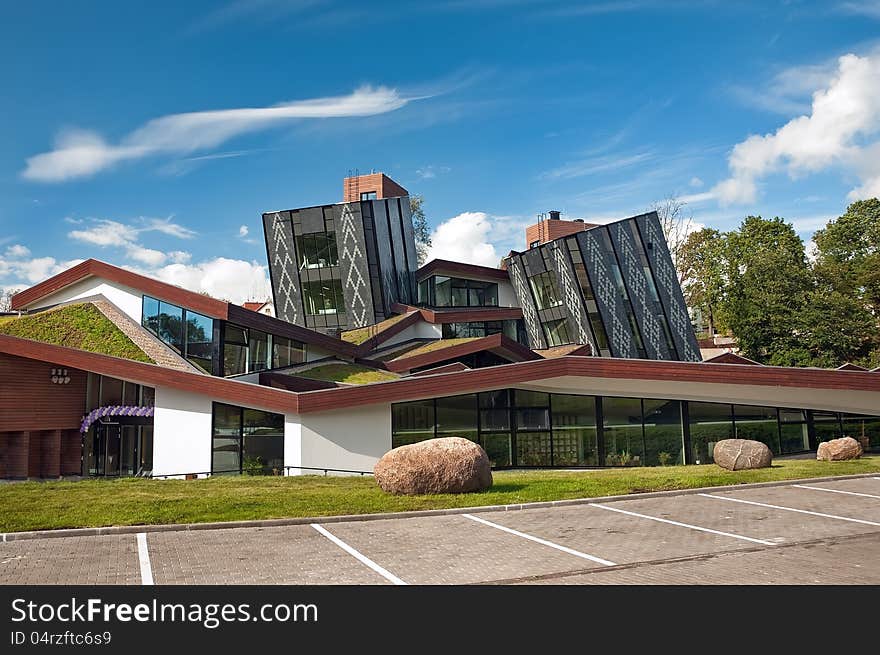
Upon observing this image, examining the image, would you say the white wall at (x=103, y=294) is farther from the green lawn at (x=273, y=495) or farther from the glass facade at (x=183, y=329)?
the green lawn at (x=273, y=495)

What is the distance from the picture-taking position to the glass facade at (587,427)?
25391 millimetres

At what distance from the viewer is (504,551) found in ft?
36.1

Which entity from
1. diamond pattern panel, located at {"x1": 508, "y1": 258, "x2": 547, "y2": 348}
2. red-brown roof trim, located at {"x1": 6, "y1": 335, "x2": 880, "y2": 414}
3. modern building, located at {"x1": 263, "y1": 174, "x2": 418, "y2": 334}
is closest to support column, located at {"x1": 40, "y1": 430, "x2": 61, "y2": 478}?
red-brown roof trim, located at {"x1": 6, "y1": 335, "x2": 880, "y2": 414}

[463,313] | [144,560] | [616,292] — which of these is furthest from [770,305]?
[144,560]

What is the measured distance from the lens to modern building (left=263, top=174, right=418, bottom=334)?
1778 inches

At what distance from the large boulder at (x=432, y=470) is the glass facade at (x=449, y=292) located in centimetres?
3523

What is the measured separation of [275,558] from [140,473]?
16093mm

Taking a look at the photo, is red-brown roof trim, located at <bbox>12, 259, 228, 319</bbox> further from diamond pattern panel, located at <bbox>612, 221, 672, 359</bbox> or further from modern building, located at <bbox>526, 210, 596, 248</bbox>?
modern building, located at <bbox>526, 210, 596, 248</bbox>

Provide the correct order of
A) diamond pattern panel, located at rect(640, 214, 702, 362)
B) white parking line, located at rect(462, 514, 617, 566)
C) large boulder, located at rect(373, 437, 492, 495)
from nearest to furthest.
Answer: white parking line, located at rect(462, 514, 617, 566), large boulder, located at rect(373, 437, 492, 495), diamond pattern panel, located at rect(640, 214, 702, 362)

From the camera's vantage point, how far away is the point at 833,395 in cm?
2742

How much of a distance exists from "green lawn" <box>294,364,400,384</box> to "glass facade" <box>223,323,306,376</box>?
1.00 metres

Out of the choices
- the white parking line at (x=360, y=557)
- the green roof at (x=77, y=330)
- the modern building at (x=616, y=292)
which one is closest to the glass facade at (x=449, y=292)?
the modern building at (x=616, y=292)

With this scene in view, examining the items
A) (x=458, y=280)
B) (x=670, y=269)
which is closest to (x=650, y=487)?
(x=670, y=269)
